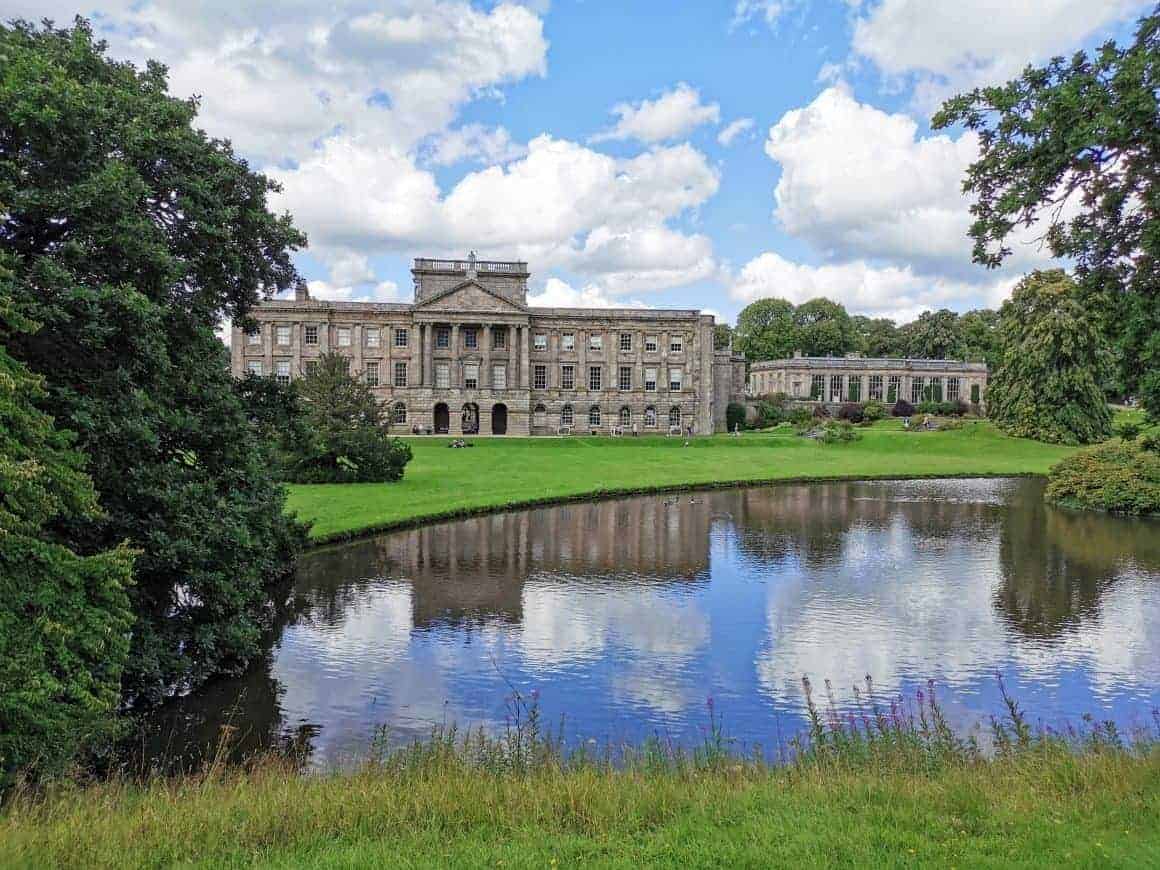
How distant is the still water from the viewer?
11.9 m

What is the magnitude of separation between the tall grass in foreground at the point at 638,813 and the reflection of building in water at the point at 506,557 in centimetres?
894

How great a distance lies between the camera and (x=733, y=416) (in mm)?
79750

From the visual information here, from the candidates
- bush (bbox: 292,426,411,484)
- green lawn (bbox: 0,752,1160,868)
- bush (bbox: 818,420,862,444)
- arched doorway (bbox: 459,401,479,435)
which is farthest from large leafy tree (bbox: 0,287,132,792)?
arched doorway (bbox: 459,401,479,435)

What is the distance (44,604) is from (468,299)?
210 ft

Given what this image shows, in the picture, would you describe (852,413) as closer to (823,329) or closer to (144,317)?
(823,329)

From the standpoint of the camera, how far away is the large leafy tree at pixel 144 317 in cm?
1017

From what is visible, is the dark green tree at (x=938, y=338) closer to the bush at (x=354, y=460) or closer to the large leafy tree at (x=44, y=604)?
the bush at (x=354, y=460)

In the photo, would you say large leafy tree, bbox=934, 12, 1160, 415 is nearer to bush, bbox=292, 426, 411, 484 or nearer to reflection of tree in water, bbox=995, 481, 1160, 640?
reflection of tree in water, bbox=995, 481, 1160, 640

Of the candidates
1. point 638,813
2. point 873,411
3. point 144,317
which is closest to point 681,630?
point 638,813

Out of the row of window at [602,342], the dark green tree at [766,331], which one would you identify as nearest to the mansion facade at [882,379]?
the dark green tree at [766,331]

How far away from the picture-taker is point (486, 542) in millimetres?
25031

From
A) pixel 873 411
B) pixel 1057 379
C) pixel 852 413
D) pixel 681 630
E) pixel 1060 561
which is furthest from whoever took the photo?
pixel 852 413

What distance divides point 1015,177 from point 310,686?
1272cm


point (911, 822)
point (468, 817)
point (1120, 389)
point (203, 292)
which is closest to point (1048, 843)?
point (911, 822)
